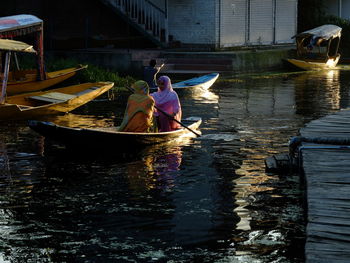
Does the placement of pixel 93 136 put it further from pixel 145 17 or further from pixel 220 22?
pixel 220 22

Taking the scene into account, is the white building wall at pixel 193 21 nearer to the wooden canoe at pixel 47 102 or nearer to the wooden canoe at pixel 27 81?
the wooden canoe at pixel 27 81

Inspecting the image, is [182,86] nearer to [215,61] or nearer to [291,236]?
[215,61]

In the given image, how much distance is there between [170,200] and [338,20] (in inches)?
1206

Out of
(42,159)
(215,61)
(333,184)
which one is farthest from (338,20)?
(333,184)

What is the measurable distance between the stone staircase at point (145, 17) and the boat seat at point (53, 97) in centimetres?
1186

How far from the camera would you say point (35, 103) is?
19.6m

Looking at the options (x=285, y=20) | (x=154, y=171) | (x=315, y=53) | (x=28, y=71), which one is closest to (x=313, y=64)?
(x=315, y=53)

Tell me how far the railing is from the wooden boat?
17579 mm

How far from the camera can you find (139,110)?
14.0 metres

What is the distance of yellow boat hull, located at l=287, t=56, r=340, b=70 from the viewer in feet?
105

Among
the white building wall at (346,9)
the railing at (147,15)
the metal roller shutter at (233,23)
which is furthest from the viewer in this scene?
the white building wall at (346,9)

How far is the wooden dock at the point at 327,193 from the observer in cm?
679

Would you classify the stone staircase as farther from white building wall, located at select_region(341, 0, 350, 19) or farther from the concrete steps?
white building wall, located at select_region(341, 0, 350, 19)

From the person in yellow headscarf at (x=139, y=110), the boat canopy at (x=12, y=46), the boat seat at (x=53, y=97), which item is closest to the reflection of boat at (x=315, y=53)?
the boat seat at (x=53, y=97)
